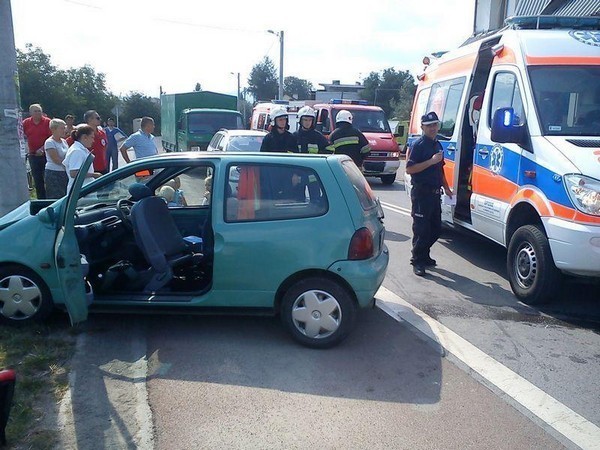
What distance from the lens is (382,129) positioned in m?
17.2

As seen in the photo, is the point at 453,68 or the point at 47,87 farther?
the point at 47,87

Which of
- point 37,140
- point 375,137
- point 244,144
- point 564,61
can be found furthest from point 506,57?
point 375,137

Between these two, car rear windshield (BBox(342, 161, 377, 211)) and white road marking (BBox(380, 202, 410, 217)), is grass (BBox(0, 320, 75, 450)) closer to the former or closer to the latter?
car rear windshield (BBox(342, 161, 377, 211))

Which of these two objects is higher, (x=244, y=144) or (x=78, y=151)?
(x=78, y=151)

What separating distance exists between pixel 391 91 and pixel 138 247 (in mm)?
68630

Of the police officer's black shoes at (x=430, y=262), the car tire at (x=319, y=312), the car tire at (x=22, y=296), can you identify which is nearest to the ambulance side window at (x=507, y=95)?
the police officer's black shoes at (x=430, y=262)

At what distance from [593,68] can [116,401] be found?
5706 mm

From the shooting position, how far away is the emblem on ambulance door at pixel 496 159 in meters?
6.50

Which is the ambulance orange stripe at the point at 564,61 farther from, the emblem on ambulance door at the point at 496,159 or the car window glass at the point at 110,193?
the car window glass at the point at 110,193

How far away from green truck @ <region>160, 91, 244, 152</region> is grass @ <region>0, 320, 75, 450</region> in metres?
14.9

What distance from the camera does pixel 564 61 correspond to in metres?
6.21

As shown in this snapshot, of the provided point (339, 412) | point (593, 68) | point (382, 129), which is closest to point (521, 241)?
point (593, 68)

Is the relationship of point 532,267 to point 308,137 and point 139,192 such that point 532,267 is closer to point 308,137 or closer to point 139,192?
point 308,137

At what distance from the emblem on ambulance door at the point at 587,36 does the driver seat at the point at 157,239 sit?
481 centimetres
